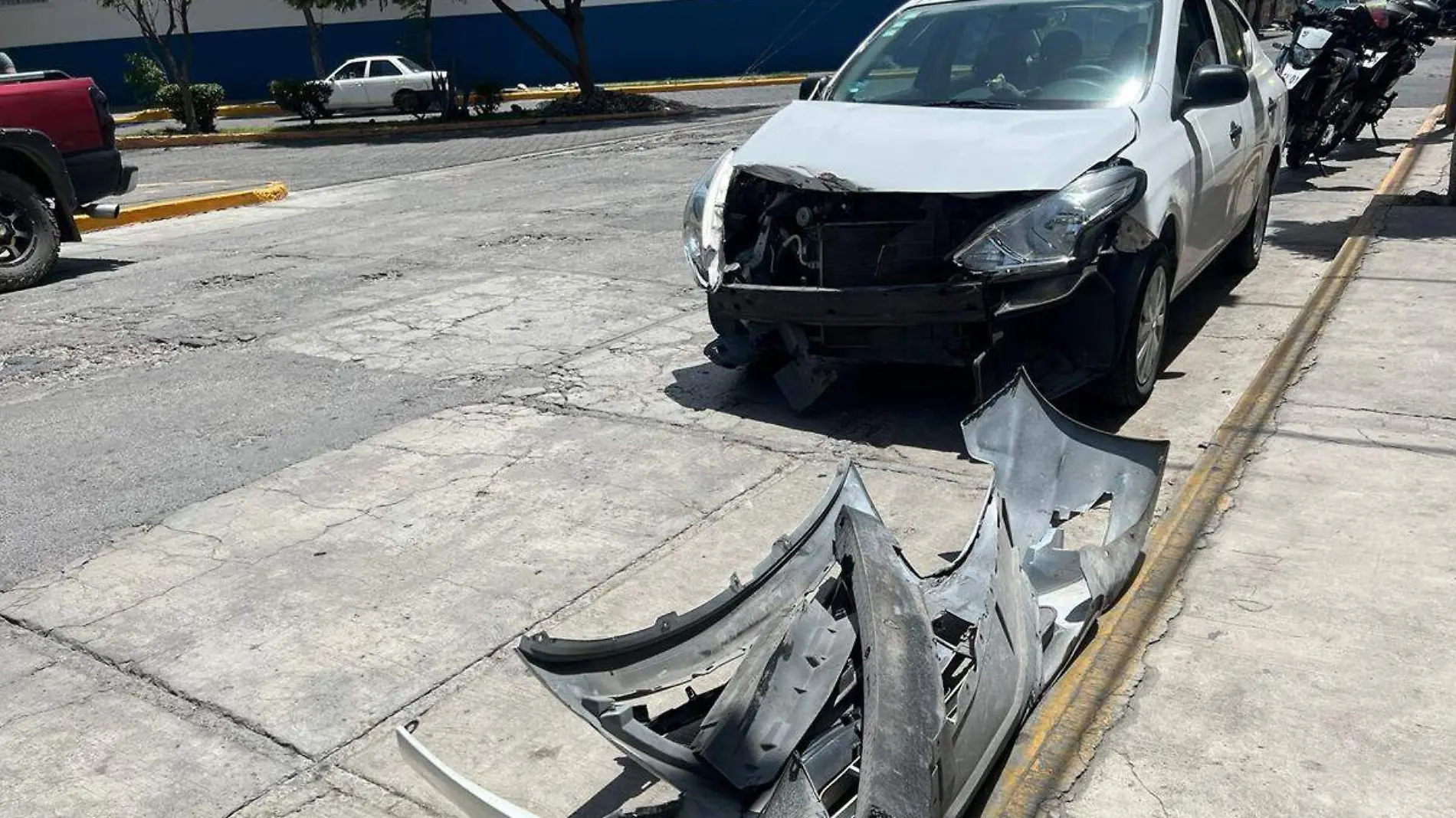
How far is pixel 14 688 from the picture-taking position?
380cm

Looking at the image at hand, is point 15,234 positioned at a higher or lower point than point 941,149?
lower

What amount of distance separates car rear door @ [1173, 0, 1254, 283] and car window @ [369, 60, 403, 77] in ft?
85.9

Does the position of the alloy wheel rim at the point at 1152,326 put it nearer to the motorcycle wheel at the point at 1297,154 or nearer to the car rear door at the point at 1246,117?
the car rear door at the point at 1246,117

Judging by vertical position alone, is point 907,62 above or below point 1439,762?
above

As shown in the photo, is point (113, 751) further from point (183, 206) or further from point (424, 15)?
point (424, 15)

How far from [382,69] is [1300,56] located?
2340 cm

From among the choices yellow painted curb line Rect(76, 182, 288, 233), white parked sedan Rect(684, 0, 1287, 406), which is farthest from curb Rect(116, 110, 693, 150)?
white parked sedan Rect(684, 0, 1287, 406)

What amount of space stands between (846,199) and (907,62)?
4.90 feet

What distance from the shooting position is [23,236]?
1012 centimetres

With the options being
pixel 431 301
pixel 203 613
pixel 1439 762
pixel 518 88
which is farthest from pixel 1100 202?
pixel 518 88

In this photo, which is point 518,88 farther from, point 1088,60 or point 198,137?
point 1088,60

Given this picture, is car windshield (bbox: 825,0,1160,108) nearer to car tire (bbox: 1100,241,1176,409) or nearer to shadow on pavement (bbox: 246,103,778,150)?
car tire (bbox: 1100,241,1176,409)

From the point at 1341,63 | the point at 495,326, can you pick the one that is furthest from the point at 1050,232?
the point at 1341,63

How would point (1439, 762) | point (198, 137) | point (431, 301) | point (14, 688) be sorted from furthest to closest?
point (198, 137)
point (431, 301)
point (14, 688)
point (1439, 762)
